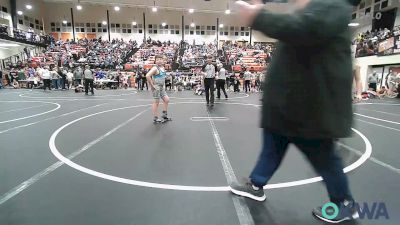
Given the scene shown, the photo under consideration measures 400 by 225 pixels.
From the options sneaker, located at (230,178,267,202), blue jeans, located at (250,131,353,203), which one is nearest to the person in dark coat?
blue jeans, located at (250,131,353,203)

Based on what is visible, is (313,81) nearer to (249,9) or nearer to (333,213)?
(249,9)

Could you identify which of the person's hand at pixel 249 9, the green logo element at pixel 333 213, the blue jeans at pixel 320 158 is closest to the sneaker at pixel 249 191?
the blue jeans at pixel 320 158

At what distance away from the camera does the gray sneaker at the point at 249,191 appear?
2432 millimetres

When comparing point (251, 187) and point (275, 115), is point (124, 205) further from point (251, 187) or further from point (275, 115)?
point (275, 115)

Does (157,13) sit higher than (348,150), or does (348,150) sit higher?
(157,13)

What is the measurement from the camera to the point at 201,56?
31969mm

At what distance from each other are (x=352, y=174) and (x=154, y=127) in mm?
3864

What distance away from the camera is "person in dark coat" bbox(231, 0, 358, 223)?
151 centimetres

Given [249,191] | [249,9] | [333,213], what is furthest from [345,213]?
[249,9]

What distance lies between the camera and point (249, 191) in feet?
8.05

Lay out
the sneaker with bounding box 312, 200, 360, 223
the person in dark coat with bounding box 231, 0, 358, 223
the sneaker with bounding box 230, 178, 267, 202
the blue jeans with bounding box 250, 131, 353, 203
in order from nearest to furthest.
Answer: the person in dark coat with bounding box 231, 0, 358, 223 → the blue jeans with bounding box 250, 131, 353, 203 → the sneaker with bounding box 312, 200, 360, 223 → the sneaker with bounding box 230, 178, 267, 202

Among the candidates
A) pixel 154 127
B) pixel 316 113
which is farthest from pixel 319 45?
pixel 154 127

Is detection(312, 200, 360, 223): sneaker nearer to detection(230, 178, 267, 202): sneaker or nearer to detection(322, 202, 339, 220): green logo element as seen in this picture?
detection(322, 202, 339, 220): green logo element

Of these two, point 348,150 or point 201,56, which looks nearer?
point 348,150
